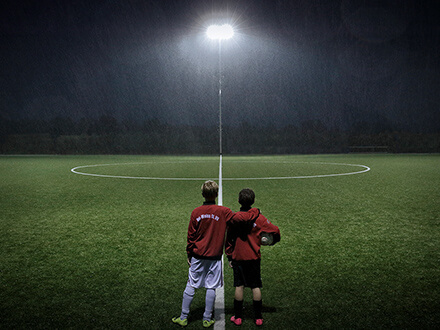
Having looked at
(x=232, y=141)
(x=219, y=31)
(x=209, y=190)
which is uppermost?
(x=219, y=31)

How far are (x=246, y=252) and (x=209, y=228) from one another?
43 centimetres

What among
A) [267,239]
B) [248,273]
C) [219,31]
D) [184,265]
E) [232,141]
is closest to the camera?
[267,239]

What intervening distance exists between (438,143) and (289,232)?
54.9 meters

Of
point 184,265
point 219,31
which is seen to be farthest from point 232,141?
point 184,265

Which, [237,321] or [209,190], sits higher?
[209,190]

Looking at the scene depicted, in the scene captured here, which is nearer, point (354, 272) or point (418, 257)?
point (354, 272)

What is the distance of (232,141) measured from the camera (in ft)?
217

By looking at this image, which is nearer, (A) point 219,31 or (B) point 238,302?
(B) point 238,302

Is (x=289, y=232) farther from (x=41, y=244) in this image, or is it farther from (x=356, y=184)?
(x=356, y=184)

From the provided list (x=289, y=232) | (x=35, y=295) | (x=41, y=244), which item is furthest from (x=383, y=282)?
(x=41, y=244)

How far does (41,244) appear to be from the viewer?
598cm

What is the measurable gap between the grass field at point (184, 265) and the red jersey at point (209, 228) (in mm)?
712

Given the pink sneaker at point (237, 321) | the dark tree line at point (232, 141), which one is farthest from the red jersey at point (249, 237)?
the dark tree line at point (232, 141)

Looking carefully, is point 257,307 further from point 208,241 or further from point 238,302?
point 208,241
